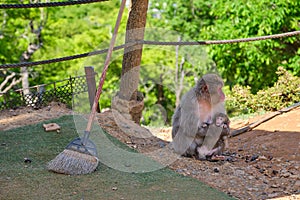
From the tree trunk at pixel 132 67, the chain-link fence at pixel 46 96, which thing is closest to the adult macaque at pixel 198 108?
the tree trunk at pixel 132 67

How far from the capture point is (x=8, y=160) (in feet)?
13.3

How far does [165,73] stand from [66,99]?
11.5m

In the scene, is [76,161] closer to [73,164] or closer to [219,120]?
[73,164]

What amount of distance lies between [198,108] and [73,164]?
1292mm

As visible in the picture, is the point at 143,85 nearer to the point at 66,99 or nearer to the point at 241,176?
the point at 66,99

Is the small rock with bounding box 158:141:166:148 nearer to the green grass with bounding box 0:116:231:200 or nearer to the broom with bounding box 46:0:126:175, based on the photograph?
the green grass with bounding box 0:116:231:200

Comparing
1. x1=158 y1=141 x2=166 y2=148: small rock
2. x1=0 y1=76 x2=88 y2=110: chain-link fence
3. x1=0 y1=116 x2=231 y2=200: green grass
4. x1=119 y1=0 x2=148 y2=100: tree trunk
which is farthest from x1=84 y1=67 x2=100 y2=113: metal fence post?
x1=0 y1=116 x2=231 y2=200: green grass

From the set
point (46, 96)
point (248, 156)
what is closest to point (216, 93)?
point (248, 156)

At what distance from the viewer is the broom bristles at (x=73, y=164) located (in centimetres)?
366

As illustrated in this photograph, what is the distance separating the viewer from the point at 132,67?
5.30m

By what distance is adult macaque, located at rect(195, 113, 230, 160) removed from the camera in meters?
4.25

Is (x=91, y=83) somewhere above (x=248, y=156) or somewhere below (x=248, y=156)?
above

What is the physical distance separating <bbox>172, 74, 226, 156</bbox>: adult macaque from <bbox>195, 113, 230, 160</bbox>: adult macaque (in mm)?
27

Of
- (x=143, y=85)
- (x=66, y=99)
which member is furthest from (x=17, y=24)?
(x=66, y=99)
